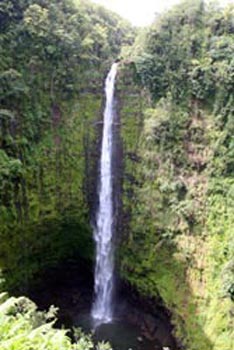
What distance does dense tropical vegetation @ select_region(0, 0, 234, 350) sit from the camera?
18.2 meters

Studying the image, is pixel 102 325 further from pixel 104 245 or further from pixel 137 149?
pixel 137 149

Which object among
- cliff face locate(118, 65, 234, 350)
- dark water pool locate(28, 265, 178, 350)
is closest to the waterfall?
dark water pool locate(28, 265, 178, 350)

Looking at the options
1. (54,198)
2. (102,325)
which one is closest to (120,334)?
(102,325)

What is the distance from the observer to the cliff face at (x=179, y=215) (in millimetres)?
16891

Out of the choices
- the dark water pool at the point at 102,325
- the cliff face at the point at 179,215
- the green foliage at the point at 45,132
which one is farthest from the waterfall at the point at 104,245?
the cliff face at the point at 179,215

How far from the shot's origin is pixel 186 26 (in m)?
22.1

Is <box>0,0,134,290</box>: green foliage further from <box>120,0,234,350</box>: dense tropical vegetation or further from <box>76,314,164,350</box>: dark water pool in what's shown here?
<box>76,314,164,350</box>: dark water pool

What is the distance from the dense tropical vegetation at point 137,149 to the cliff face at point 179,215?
0.05 metres

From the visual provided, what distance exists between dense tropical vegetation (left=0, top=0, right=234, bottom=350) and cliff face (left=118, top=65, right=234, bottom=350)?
0.05 m

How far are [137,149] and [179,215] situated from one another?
13.0 ft

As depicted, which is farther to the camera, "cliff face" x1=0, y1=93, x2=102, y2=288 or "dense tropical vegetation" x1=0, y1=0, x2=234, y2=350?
"cliff face" x1=0, y1=93, x2=102, y2=288

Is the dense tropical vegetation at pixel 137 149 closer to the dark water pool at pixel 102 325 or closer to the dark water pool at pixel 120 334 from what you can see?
the dark water pool at pixel 102 325

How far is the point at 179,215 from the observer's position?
1897 centimetres

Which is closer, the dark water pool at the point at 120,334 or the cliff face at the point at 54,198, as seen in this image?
the dark water pool at the point at 120,334
